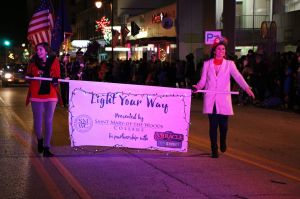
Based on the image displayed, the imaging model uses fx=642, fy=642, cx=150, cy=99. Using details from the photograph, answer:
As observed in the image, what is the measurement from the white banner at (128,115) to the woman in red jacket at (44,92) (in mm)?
341

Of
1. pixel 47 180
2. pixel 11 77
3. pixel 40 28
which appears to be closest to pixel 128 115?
pixel 47 180

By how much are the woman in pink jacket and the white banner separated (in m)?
0.36

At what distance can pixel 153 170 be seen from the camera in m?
9.25

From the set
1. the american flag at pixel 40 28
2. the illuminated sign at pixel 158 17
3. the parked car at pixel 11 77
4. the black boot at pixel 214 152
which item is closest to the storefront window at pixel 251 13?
the illuminated sign at pixel 158 17

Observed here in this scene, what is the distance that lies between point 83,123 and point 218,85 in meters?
2.30

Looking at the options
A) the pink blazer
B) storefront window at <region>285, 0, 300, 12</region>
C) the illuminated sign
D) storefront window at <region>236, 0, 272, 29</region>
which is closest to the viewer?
the pink blazer

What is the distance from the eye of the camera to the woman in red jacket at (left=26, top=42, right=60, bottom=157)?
34.0 ft

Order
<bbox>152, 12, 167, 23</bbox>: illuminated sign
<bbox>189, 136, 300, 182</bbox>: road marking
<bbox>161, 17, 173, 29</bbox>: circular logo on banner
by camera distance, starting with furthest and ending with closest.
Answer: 1. <bbox>152, 12, 167, 23</bbox>: illuminated sign
2. <bbox>161, 17, 173, 29</bbox>: circular logo on banner
3. <bbox>189, 136, 300, 182</bbox>: road marking

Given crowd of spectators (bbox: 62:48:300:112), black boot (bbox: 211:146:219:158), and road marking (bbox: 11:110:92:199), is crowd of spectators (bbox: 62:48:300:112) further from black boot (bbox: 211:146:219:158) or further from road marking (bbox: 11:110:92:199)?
road marking (bbox: 11:110:92:199)

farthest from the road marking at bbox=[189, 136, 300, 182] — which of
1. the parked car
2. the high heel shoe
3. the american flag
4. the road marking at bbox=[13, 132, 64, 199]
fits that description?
the parked car

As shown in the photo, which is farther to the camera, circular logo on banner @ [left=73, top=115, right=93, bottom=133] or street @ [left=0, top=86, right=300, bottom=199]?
circular logo on banner @ [left=73, top=115, right=93, bottom=133]

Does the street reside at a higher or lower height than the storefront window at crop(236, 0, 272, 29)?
lower

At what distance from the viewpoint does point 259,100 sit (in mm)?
22125

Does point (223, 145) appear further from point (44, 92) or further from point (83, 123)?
point (44, 92)
